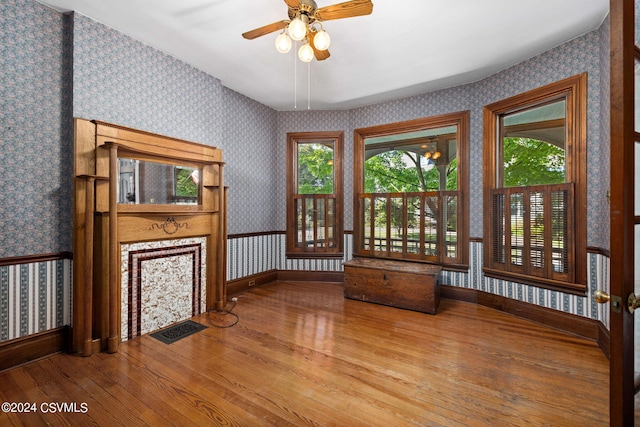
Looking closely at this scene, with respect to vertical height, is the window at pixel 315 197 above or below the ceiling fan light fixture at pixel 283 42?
below

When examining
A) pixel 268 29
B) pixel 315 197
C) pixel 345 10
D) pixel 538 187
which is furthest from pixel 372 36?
pixel 315 197

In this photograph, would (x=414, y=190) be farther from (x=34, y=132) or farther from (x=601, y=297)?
(x=34, y=132)

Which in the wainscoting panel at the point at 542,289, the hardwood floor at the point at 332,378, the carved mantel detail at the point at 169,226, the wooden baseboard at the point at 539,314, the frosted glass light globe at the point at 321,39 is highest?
the frosted glass light globe at the point at 321,39

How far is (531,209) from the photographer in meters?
3.11

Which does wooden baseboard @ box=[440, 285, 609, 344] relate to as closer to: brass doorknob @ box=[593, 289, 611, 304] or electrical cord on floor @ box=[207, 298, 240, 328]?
brass doorknob @ box=[593, 289, 611, 304]

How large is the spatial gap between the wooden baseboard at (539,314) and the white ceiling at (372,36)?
270cm

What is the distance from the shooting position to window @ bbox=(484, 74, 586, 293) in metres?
2.79

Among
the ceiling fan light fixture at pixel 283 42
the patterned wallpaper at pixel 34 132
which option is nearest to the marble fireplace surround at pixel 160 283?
the patterned wallpaper at pixel 34 132

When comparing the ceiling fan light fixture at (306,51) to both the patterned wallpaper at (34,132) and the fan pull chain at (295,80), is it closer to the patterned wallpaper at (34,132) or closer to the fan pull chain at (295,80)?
the fan pull chain at (295,80)

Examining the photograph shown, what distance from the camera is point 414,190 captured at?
4203mm

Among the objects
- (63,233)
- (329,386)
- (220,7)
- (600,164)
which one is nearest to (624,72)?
(600,164)

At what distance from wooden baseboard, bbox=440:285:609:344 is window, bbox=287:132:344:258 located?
1.85 metres

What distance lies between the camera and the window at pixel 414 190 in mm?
3873

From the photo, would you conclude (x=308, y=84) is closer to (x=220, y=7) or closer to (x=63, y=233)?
(x=220, y=7)
